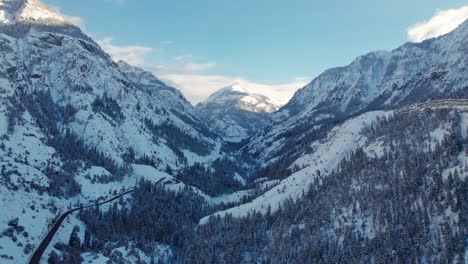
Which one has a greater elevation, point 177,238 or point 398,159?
point 398,159

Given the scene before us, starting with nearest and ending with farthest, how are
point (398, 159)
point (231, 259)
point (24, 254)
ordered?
point (24, 254)
point (231, 259)
point (398, 159)

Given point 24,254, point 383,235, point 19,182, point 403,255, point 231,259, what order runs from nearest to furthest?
point 24,254 → point 403,255 → point 383,235 → point 231,259 → point 19,182

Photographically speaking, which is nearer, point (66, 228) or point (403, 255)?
point (403, 255)

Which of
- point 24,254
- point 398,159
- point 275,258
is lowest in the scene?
point 275,258

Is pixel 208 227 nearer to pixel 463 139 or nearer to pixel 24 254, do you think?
pixel 24 254

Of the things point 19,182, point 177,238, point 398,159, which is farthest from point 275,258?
point 19,182

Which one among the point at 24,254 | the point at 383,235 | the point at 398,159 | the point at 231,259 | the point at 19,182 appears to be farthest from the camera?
the point at 398,159

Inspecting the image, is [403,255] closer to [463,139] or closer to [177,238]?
[463,139]

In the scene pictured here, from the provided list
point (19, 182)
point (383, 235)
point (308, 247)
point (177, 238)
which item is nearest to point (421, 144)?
point (383, 235)

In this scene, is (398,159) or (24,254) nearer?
(24,254)
